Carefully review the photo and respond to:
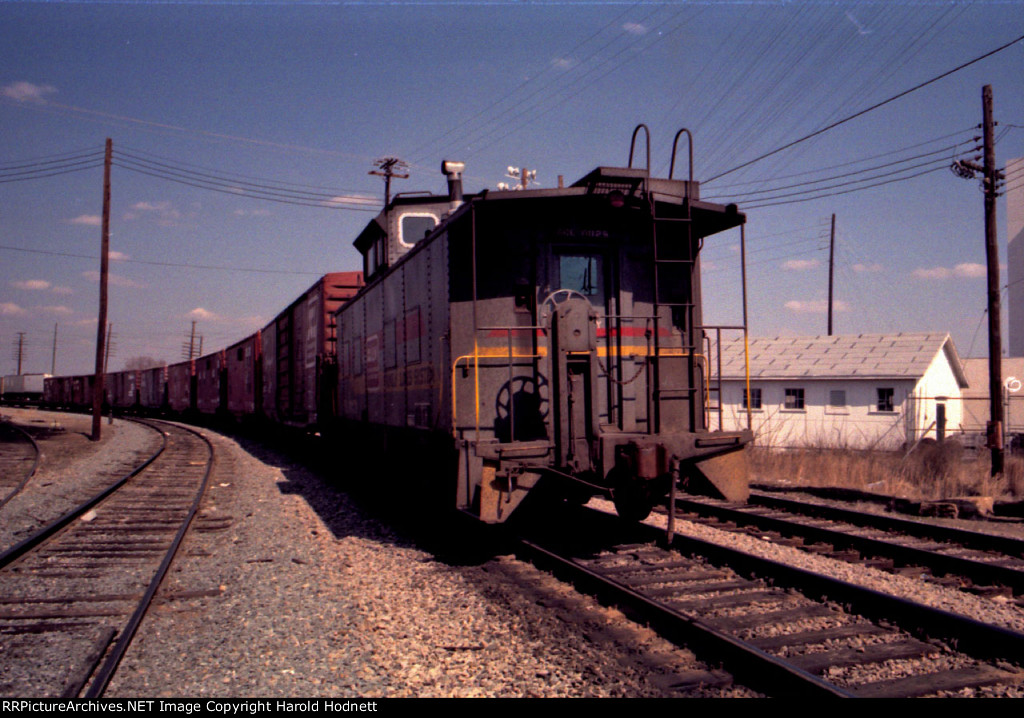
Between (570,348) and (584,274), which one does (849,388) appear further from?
(570,348)

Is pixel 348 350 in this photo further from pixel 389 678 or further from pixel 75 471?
pixel 389 678

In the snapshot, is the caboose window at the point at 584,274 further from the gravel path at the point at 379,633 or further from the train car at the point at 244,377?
the train car at the point at 244,377

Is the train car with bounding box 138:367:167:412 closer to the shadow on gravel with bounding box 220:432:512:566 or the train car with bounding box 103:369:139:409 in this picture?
the train car with bounding box 103:369:139:409

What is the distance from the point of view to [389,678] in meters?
4.14

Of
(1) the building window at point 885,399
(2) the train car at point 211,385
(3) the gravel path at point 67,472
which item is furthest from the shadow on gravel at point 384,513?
(1) the building window at point 885,399

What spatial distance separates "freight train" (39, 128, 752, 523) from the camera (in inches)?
247

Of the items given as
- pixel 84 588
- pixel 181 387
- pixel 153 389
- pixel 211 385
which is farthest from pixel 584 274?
pixel 153 389

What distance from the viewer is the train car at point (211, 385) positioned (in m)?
27.5

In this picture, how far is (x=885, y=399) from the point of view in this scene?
26562mm

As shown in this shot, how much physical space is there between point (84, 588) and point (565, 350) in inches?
182

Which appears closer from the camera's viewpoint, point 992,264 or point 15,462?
point 992,264

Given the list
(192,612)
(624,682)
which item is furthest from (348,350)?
(624,682)

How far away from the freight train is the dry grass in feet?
19.5

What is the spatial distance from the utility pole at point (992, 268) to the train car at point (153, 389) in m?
37.8
